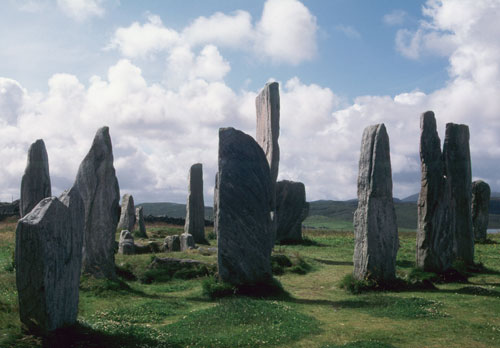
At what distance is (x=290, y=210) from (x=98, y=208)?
622 inches

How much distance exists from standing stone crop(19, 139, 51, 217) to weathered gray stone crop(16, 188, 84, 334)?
9.73 meters

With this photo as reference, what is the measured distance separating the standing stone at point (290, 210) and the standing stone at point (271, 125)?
4.10m

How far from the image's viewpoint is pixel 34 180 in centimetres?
1733

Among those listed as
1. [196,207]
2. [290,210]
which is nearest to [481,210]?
[290,210]

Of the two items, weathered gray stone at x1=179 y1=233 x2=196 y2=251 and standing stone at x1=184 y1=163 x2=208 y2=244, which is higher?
standing stone at x1=184 y1=163 x2=208 y2=244

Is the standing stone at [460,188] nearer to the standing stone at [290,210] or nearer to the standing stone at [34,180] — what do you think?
the standing stone at [290,210]

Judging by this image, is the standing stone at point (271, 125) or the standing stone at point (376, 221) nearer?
the standing stone at point (376, 221)

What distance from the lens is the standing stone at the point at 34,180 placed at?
1727 cm

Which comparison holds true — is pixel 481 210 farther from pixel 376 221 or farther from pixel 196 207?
pixel 376 221

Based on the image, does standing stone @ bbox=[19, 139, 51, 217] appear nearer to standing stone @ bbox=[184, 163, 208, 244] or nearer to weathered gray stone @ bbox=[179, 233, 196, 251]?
weathered gray stone @ bbox=[179, 233, 196, 251]

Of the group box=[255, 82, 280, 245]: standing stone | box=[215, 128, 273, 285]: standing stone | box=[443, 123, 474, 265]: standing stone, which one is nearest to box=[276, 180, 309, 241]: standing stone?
box=[255, 82, 280, 245]: standing stone

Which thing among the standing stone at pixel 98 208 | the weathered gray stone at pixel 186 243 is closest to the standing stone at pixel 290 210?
the weathered gray stone at pixel 186 243

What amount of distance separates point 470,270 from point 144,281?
39.4ft

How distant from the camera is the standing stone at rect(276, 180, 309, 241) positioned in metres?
27.9
